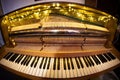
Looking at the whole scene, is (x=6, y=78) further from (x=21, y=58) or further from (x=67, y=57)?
(x=67, y=57)

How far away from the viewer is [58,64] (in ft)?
4.94

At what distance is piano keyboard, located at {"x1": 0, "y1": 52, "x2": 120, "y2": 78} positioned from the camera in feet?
4.69

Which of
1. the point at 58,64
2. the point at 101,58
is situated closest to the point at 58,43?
the point at 58,64

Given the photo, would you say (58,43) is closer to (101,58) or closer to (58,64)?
(58,64)

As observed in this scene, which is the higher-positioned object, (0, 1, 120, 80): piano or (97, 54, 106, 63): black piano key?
(0, 1, 120, 80): piano

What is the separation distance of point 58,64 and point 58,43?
0.27 meters

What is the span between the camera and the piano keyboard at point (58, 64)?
1.43m

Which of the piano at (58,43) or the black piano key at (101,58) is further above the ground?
the piano at (58,43)

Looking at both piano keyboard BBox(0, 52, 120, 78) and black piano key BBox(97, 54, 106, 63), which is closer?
piano keyboard BBox(0, 52, 120, 78)

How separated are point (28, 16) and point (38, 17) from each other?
0.12 metres

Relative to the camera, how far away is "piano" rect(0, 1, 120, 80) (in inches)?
58.4

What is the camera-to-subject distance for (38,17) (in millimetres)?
1832

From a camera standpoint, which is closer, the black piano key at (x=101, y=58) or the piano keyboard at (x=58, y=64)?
the piano keyboard at (x=58, y=64)

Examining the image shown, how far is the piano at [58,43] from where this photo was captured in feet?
4.86
